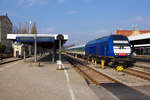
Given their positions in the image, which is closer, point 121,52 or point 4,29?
point 121,52

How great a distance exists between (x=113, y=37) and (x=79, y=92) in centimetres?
1082

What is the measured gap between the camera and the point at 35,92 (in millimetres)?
6977

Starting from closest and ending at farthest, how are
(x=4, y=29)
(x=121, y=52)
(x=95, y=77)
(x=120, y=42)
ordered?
1. (x=95, y=77)
2. (x=121, y=52)
3. (x=120, y=42)
4. (x=4, y=29)

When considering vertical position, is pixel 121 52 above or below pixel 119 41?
below

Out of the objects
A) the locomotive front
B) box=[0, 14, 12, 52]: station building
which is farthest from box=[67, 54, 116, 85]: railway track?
box=[0, 14, 12, 52]: station building

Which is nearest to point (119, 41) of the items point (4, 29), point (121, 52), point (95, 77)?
point (121, 52)

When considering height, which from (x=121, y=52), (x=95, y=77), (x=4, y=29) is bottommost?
(x=95, y=77)

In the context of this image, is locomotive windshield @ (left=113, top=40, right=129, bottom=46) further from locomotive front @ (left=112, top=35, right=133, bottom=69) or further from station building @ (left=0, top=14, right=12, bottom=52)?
station building @ (left=0, top=14, right=12, bottom=52)

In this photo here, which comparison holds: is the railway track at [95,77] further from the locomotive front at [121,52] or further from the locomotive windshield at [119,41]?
the locomotive windshield at [119,41]

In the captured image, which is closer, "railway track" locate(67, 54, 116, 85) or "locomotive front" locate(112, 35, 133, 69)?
"railway track" locate(67, 54, 116, 85)

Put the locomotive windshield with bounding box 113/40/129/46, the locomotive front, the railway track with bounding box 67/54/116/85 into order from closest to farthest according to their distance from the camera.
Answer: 1. the railway track with bounding box 67/54/116/85
2. the locomotive front
3. the locomotive windshield with bounding box 113/40/129/46

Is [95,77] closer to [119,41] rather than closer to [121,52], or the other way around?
[121,52]

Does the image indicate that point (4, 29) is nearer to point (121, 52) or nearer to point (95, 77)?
point (121, 52)

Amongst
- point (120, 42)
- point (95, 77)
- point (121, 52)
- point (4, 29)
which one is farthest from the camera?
point (4, 29)
